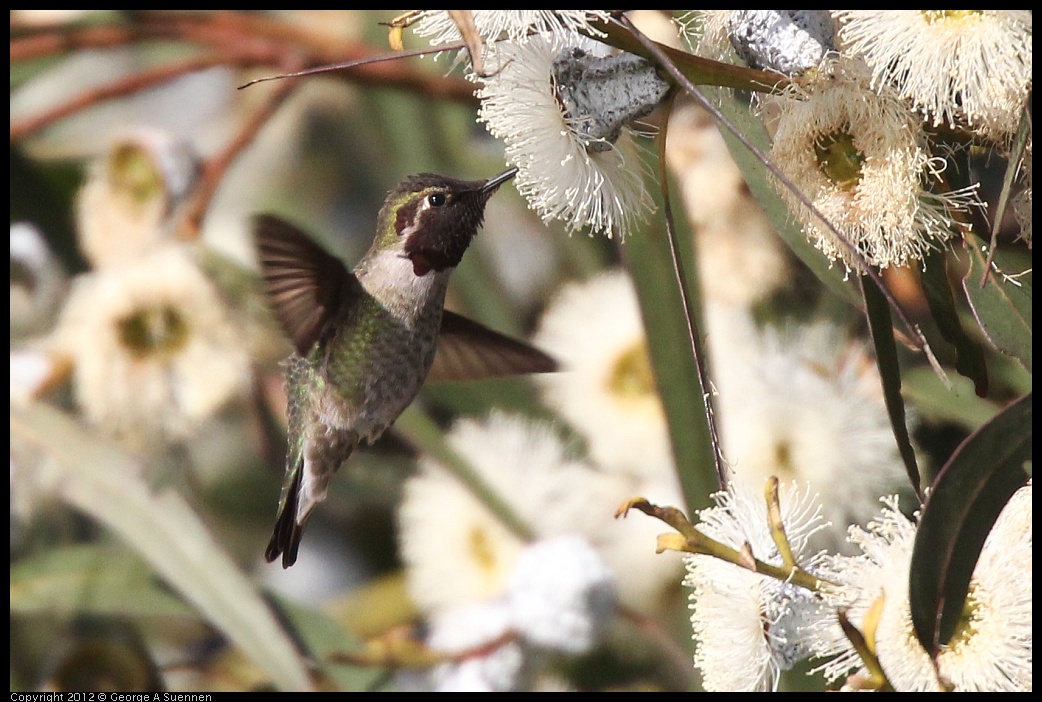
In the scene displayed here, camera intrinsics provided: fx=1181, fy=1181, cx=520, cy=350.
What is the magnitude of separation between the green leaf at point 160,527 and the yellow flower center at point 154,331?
0.61ft

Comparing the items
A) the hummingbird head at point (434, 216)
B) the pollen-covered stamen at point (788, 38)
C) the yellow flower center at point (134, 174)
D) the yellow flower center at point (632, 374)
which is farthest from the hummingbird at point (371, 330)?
the yellow flower center at point (134, 174)

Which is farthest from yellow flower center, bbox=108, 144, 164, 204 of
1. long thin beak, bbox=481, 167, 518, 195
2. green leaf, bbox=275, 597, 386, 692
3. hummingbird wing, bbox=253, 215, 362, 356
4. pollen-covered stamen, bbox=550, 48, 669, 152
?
pollen-covered stamen, bbox=550, 48, 669, 152

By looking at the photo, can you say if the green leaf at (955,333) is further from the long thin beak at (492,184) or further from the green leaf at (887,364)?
the long thin beak at (492,184)

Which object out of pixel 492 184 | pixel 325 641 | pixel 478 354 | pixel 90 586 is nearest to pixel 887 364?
pixel 492 184

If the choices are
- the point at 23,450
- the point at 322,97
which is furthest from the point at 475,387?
the point at 322,97

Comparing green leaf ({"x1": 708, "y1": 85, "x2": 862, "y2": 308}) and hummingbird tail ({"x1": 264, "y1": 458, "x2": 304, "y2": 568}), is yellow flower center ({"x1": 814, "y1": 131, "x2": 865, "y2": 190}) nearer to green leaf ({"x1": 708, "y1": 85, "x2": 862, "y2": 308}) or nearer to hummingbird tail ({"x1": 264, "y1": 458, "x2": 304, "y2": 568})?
green leaf ({"x1": 708, "y1": 85, "x2": 862, "y2": 308})

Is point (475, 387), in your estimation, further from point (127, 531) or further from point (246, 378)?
point (127, 531)

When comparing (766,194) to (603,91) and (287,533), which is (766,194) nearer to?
(603,91)

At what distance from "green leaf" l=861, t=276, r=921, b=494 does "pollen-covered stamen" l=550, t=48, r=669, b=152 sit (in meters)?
0.21

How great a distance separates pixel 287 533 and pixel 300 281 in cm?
26

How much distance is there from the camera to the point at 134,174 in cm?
198

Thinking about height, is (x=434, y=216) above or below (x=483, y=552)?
above

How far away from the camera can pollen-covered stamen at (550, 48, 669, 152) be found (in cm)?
82

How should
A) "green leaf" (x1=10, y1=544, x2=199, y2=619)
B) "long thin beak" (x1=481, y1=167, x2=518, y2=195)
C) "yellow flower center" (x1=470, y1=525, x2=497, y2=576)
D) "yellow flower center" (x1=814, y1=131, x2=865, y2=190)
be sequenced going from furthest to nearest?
"yellow flower center" (x1=470, y1=525, x2=497, y2=576) → "green leaf" (x1=10, y1=544, x2=199, y2=619) → "long thin beak" (x1=481, y1=167, x2=518, y2=195) → "yellow flower center" (x1=814, y1=131, x2=865, y2=190)
